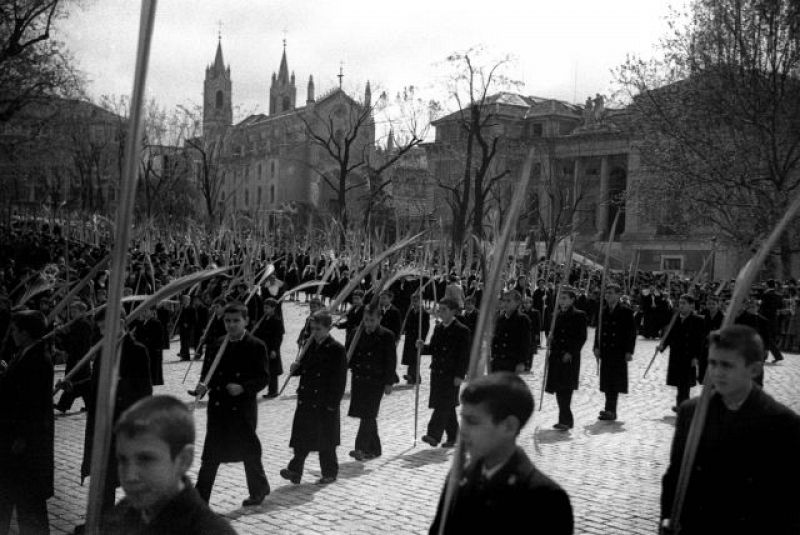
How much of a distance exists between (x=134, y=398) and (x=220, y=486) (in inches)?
43.8

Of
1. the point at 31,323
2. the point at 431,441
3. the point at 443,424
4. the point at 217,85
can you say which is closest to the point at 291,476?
the point at 431,441

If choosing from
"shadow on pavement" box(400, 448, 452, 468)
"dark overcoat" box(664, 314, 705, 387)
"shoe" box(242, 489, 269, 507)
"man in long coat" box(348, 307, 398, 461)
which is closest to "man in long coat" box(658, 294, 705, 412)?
"dark overcoat" box(664, 314, 705, 387)

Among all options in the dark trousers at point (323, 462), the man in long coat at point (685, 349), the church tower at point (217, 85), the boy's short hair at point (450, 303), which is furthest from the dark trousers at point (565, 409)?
the church tower at point (217, 85)

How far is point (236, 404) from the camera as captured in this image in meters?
6.89

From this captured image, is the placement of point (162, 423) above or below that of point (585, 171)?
below

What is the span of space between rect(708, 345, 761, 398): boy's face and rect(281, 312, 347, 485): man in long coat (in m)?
4.36

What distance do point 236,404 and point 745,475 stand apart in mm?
4106

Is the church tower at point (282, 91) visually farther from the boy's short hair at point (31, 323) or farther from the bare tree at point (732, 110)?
the boy's short hair at point (31, 323)

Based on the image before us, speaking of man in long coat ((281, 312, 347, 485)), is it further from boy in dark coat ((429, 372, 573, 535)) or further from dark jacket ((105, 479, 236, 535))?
dark jacket ((105, 479, 236, 535))

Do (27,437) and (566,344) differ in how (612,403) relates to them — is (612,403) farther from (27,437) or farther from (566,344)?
(27,437)

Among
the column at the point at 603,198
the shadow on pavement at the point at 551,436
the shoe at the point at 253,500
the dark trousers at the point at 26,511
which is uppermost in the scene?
the column at the point at 603,198

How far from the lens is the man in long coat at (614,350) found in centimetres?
Result: 1157

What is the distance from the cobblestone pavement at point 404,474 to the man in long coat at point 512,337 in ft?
2.66

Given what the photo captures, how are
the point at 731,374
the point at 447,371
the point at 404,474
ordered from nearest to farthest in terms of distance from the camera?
1. the point at 731,374
2. the point at 404,474
3. the point at 447,371
